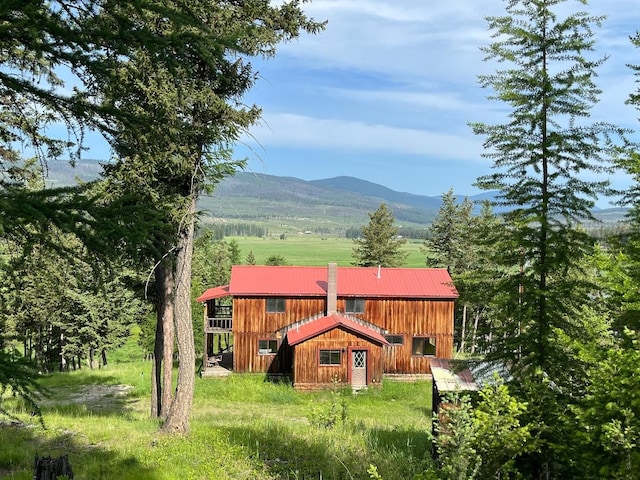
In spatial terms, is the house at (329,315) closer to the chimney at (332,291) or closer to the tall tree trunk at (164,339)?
the chimney at (332,291)

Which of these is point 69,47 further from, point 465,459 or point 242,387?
point 242,387

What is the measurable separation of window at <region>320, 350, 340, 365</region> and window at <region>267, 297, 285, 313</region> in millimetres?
4259

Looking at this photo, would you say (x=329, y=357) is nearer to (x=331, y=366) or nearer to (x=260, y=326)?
(x=331, y=366)

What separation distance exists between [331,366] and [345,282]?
5.88 metres

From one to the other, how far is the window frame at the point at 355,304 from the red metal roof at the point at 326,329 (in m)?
0.87

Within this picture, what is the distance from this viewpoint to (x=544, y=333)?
859 centimetres

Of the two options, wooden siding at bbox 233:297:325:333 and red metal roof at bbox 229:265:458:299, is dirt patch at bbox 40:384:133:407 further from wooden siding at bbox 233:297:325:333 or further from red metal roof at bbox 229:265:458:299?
red metal roof at bbox 229:265:458:299

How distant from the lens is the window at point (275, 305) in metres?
31.0

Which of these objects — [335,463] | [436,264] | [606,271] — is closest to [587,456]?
[606,271]

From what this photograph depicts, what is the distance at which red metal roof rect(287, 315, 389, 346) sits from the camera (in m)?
28.1

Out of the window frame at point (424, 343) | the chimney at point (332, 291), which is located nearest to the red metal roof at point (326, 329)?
the chimney at point (332, 291)

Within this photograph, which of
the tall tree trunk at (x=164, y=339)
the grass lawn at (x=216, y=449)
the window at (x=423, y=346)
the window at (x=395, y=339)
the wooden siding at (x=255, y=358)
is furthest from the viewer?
the window at (x=423, y=346)

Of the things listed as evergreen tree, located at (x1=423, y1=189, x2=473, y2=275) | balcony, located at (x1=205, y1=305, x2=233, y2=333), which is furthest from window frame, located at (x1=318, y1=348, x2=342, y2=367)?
evergreen tree, located at (x1=423, y1=189, x2=473, y2=275)

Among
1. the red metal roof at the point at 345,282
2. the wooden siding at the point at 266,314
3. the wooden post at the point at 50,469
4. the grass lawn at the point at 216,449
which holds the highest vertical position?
the red metal roof at the point at 345,282
